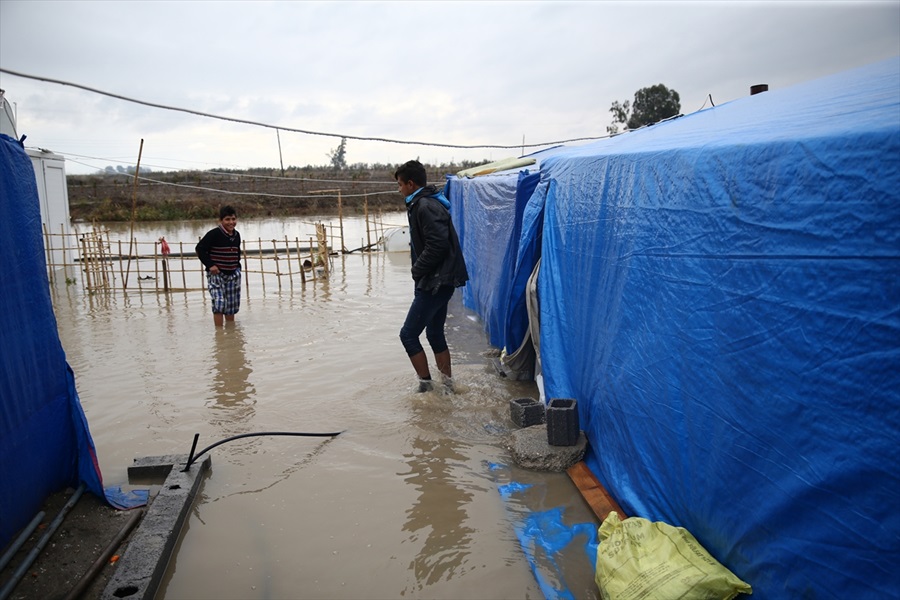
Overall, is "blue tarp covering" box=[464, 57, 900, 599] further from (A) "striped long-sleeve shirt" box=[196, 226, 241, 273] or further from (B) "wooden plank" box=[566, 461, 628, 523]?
(A) "striped long-sleeve shirt" box=[196, 226, 241, 273]

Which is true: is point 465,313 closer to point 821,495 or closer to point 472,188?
point 472,188

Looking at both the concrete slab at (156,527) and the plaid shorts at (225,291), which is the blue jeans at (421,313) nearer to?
the concrete slab at (156,527)

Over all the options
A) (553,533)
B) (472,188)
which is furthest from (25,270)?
(472,188)

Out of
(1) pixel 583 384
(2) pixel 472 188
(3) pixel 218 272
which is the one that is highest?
(2) pixel 472 188

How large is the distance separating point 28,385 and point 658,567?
311 cm

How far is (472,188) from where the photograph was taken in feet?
29.8

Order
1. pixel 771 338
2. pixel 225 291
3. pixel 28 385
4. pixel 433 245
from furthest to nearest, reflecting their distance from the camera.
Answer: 1. pixel 225 291
2. pixel 433 245
3. pixel 28 385
4. pixel 771 338

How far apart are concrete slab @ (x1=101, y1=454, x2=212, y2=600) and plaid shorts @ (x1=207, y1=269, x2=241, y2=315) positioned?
4558 mm

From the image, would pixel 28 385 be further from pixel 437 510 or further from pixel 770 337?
pixel 770 337

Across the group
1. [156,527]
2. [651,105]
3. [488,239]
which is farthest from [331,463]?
[651,105]

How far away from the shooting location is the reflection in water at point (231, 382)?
211 inches

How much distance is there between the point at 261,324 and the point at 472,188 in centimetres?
358

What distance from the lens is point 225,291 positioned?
28.0 ft

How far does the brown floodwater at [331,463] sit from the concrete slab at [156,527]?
9 centimetres
